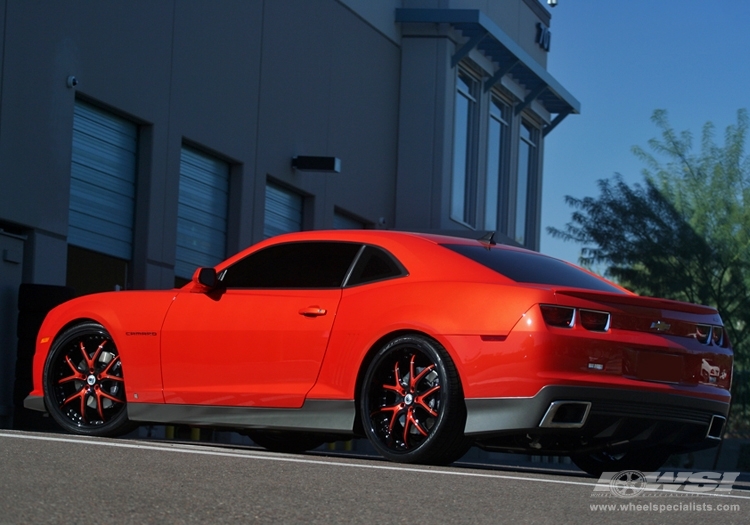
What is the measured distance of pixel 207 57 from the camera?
1948 centimetres

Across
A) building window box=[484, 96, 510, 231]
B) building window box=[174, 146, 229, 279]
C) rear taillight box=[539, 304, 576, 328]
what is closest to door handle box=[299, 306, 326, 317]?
rear taillight box=[539, 304, 576, 328]

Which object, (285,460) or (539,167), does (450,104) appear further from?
(285,460)

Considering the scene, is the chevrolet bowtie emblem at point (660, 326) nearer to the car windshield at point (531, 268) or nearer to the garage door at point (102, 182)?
the car windshield at point (531, 268)

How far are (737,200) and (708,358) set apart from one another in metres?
27.2

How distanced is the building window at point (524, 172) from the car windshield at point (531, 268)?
83.5 feet

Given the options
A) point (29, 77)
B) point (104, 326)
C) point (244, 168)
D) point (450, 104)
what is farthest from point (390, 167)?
point (104, 326)

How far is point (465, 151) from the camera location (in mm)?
29438

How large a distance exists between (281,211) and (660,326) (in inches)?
613

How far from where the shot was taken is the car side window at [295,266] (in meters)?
8.03

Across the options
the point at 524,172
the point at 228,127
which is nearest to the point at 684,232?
the point at 524,172

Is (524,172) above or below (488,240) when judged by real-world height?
above

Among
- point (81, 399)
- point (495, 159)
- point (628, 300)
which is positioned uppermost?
point (495, 159)

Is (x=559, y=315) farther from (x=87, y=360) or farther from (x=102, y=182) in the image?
Result: (x=102, y=182)

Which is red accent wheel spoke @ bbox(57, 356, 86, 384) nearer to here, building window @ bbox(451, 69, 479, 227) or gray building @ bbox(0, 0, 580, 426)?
gray building @ bbox(0, 0, 580, 426)
